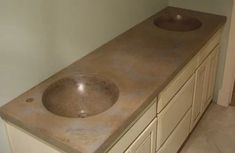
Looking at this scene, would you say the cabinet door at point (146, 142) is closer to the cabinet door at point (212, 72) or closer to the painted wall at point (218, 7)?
the cabinet door at point (212, 72)

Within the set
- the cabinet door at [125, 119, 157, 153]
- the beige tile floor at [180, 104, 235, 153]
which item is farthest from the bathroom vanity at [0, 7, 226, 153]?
the beige tile floor at [180, 104, 235, 153]

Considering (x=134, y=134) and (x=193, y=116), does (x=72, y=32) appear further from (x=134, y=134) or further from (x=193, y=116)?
(x=193, y=116)

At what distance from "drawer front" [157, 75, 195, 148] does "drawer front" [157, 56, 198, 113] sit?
4 centimetres

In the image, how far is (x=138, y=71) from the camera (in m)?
1.70

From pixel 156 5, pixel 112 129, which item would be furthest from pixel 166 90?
pixel 156 5

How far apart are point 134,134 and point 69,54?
0.61 m

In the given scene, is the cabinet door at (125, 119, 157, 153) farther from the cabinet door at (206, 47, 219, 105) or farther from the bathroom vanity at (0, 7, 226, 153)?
the cabinet door at (206, 47, 219, 105)

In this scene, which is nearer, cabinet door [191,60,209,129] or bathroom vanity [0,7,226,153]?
bathroom vanity [0,7,226,153]

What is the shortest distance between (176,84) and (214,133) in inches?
37.9

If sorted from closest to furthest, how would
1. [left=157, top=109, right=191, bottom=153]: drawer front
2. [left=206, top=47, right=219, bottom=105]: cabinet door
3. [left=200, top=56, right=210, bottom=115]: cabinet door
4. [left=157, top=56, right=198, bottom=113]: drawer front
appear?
[left=157, top=56, right=198, bottom=113]: drawer front, [left=157, top=109, right=191, bottom=153]: drawer front, [left=200, top=56, right=210, bottom=115]: cabinet door, [left=206, top=47, right=219, bottom=105]: cabinet door

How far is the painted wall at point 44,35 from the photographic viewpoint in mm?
1386

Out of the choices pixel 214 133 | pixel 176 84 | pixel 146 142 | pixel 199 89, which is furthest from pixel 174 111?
pixel 214 133

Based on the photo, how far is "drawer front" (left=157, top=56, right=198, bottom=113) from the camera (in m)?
1.66

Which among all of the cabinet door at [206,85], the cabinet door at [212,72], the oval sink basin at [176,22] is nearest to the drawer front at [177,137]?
the cabinet door at [206,85]
